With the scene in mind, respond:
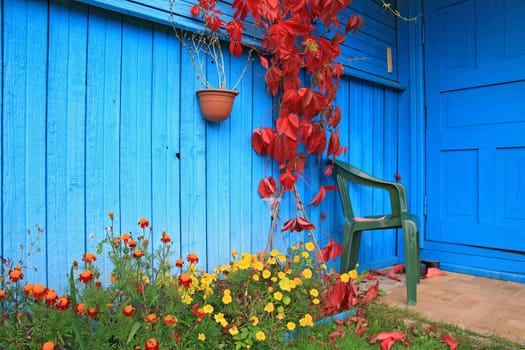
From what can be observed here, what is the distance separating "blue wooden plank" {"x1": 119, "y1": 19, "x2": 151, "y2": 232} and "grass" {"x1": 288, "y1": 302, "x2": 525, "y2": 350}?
0.96 metres

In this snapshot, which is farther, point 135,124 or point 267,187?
point 267,187

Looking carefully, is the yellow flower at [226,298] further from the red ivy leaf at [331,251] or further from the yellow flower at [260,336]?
the red ivy leaf at [331,251]

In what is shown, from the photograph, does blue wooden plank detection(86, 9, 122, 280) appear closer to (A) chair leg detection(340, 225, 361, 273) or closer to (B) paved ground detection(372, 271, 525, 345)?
(A) chair leg detection(340, 225, 361, 273)

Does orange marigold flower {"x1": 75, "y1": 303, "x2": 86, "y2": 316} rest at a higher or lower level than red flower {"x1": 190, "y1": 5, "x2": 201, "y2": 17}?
lower

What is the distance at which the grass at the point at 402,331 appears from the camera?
71.2 inches

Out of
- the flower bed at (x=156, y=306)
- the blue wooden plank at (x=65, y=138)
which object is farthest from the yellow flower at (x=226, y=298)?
the blue wooden plank at (x=65, y=138)

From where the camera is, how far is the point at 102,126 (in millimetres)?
1892

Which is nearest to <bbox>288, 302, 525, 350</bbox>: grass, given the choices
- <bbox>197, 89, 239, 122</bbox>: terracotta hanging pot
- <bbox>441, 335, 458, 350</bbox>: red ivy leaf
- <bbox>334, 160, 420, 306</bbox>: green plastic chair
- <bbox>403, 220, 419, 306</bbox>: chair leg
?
<bbox>441, 335, 458, 350</bbox>: red ivy leaf

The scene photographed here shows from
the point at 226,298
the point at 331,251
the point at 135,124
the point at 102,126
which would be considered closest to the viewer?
the point at 226,298

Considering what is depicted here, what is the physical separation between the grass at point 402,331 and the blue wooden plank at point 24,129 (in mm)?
1195

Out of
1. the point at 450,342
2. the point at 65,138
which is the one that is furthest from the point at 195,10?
the point at 450,342

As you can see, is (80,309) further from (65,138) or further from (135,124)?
(135,124)

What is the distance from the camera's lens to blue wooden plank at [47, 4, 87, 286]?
5.72 feet

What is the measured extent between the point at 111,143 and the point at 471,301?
2.20 m
